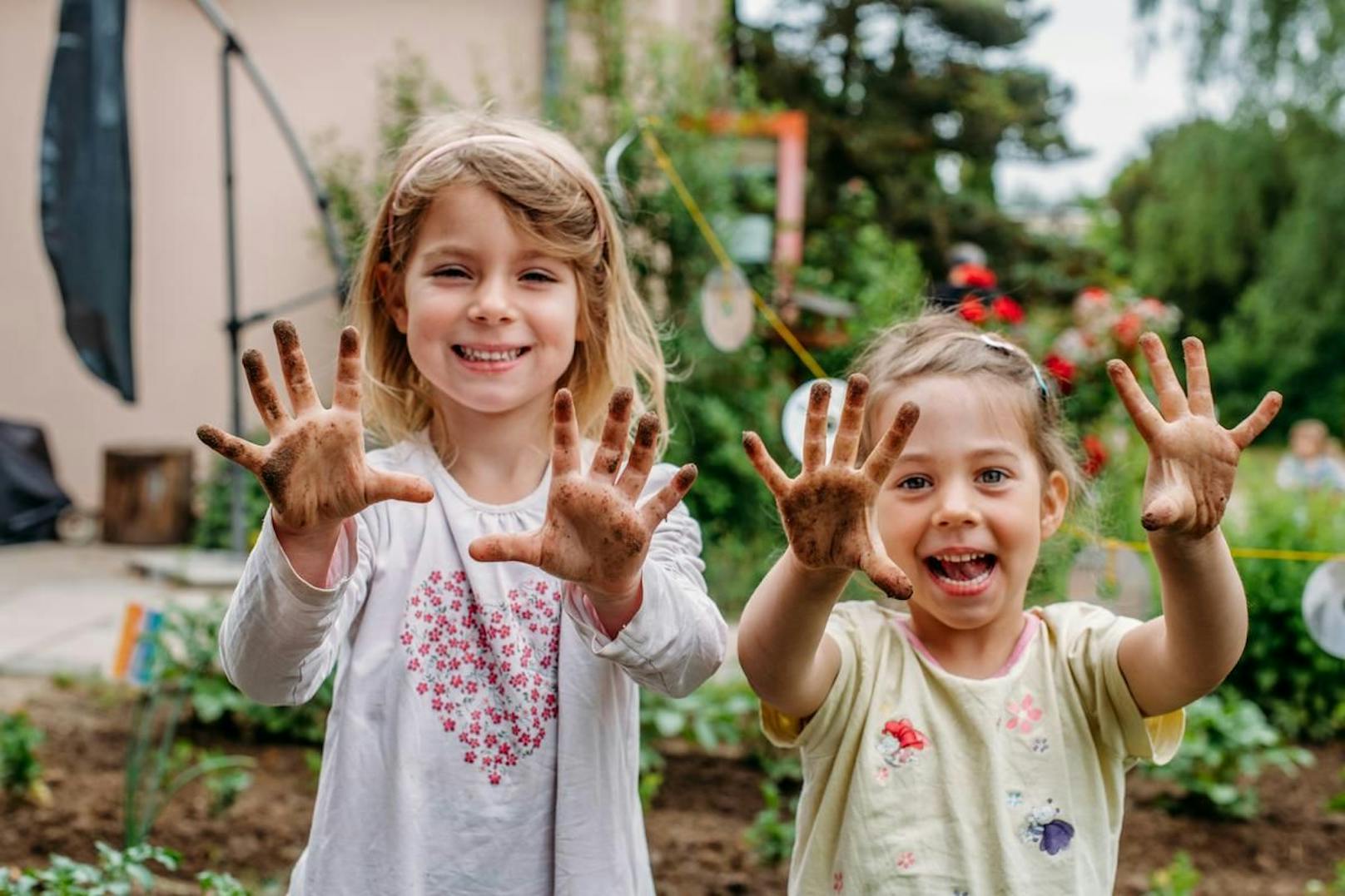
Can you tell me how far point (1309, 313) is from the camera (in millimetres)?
20219

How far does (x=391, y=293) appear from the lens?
171 centimetres

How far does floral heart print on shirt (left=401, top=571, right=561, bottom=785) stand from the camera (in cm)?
149

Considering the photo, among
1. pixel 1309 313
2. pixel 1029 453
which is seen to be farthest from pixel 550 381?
pixel 1309 313

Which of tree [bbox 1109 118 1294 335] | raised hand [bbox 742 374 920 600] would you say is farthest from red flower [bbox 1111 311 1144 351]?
tree [bbox 1109 118 1294 335]

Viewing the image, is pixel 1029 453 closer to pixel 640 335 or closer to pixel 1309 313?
pixel 640 335

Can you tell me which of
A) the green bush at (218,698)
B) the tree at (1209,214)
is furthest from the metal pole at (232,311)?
the tree at (1209,214)

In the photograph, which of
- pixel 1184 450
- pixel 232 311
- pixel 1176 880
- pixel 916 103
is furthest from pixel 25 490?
pixel 916 103

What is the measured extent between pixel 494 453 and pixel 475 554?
0.44 meters

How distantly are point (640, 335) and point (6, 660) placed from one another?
3613 millimetres

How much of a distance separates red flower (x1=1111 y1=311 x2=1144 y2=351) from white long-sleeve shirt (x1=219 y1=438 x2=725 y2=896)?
17.1 ft

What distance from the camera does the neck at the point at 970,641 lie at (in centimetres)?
159

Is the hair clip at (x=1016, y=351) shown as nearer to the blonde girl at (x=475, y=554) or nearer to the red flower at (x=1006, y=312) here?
the blonde girl at (x=475, y=554)

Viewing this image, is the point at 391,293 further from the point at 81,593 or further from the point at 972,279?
the point at 81,593

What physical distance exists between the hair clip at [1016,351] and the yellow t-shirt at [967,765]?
0.30m
